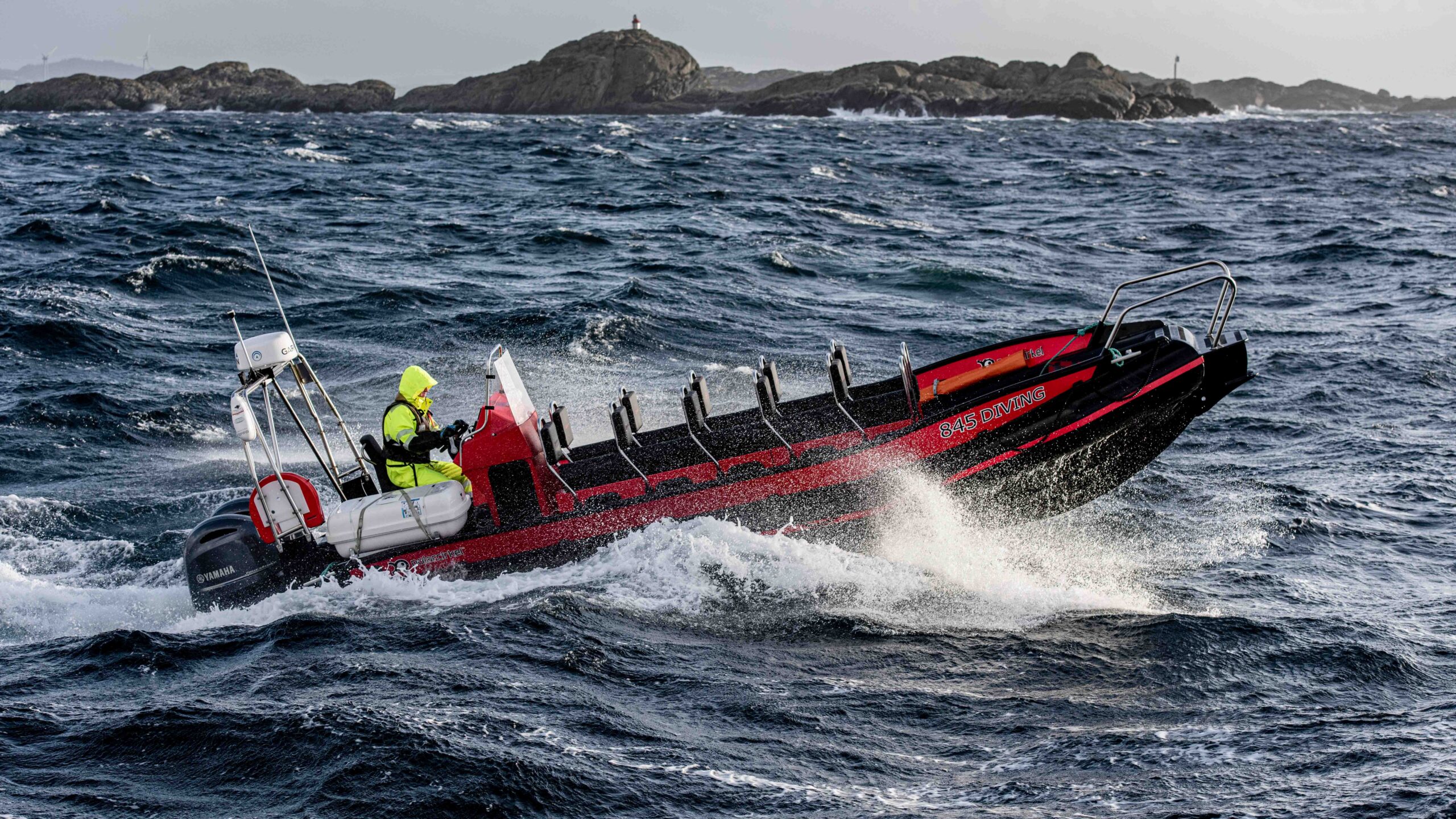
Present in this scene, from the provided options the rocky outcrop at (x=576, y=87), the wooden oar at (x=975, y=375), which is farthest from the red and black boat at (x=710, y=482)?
the rocky outcrop at (x=576, y=87)

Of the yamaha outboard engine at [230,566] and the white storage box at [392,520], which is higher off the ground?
the white storage box at [392,520]

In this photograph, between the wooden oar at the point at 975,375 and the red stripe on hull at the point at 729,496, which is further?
the wooden oar at the point at 975,375

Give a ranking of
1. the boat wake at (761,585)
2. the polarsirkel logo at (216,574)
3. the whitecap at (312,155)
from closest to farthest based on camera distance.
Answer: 1. the boat wake at (761,585)
2. the polarsirkel logo at (216,574)
3. the whitecap at (312,155)

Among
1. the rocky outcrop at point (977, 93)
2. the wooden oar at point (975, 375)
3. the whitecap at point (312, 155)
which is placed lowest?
the wooden oar at point (975, 375)

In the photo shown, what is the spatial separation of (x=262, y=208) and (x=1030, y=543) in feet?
77.0

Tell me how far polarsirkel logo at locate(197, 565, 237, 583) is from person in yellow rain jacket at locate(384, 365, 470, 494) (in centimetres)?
128

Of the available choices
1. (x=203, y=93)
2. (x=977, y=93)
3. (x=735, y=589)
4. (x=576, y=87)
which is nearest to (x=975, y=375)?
(x=735, y=589)

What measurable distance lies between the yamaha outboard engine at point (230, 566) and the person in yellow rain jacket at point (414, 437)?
1.07 metres

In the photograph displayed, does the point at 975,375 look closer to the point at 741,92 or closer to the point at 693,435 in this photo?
the point at 693,435

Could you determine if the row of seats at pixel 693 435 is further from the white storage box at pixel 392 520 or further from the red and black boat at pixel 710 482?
the white storage box at pixel 392 520

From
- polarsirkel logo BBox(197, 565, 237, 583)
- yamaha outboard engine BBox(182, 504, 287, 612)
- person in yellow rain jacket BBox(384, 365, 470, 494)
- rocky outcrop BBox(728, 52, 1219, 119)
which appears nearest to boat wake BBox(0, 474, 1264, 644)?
yamaha outboard engine BBox(182, 504, 287, 612)

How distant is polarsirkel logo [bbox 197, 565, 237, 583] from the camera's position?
8.12 metres

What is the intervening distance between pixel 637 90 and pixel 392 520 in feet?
436

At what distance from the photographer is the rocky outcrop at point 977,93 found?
358ft
